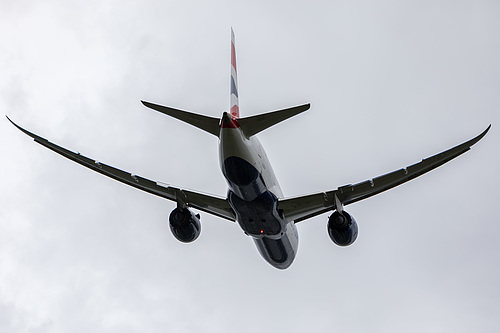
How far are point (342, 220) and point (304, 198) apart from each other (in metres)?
1.74

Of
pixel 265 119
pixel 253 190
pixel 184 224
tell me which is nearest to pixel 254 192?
pixel 253 190

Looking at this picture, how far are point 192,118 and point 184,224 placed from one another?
5.95m

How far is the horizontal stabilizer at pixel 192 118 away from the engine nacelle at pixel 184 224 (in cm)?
498

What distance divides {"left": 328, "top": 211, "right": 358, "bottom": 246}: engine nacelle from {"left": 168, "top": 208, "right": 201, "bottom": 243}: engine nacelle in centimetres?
562

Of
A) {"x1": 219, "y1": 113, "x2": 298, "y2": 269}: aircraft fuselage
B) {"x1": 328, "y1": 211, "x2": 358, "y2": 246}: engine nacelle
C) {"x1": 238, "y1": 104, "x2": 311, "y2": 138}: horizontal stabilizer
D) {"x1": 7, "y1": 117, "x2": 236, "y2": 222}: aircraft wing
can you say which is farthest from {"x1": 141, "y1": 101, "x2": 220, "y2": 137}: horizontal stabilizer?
{"x1": 328, "y1": 211, "x2": 358, "y2": 246}: engine nacelle

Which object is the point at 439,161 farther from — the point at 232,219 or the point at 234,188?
the point at 232,219

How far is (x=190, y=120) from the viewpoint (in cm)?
2069

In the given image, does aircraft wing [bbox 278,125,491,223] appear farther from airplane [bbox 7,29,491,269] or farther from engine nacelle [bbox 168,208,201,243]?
engine nacelle [bbox 168,208,201,243]

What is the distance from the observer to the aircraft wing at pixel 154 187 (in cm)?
2452

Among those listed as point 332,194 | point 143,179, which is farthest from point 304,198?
point 143,179

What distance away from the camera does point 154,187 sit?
2514 centimetres

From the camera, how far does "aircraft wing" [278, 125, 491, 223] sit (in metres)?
21.6

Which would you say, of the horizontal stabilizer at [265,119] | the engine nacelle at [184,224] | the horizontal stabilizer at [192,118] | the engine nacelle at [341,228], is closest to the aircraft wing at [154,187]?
the engine nacelle at [184,224]

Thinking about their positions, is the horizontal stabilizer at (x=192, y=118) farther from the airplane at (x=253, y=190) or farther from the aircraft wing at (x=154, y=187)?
the aircraft wing at (x=154, y=187)
